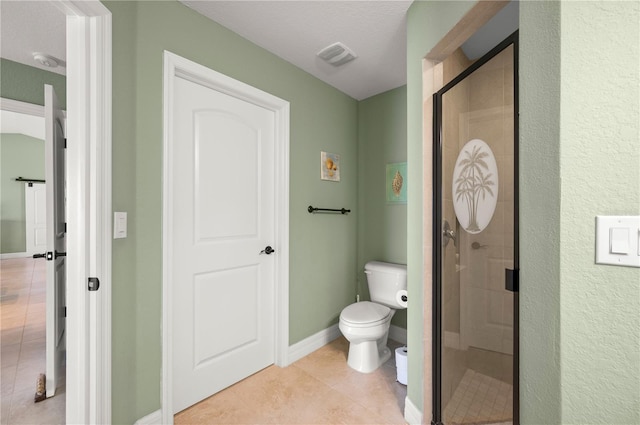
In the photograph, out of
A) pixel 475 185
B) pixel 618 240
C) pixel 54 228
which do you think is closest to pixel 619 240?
pixel 618 240

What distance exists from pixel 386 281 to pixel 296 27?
2.04m

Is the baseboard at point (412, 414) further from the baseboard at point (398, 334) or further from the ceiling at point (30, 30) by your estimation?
the ceiling at point (30, 30)

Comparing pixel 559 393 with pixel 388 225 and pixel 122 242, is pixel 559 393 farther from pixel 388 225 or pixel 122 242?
pixel 388 225

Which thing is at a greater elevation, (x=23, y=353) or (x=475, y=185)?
(x=475, y=185)

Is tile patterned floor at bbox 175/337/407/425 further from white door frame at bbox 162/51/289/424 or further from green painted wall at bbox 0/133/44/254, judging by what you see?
green painted wall at bbox 0/133/44/254

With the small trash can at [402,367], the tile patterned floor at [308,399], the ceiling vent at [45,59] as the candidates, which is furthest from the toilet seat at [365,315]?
the ceiling vent at [45,59]

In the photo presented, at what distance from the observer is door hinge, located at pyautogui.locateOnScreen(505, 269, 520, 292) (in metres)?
1.01

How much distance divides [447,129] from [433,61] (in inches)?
16.1

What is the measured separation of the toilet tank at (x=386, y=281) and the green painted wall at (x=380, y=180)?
22 centimetres

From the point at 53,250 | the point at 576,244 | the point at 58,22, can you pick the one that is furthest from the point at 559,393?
the point at 58,22

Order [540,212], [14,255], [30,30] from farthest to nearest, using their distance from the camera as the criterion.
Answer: [14,255] < [30,30] < [540,212]

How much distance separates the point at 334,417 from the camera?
168 centimetres

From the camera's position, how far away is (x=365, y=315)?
2.18 m

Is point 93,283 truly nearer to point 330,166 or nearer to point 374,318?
point 374,318
